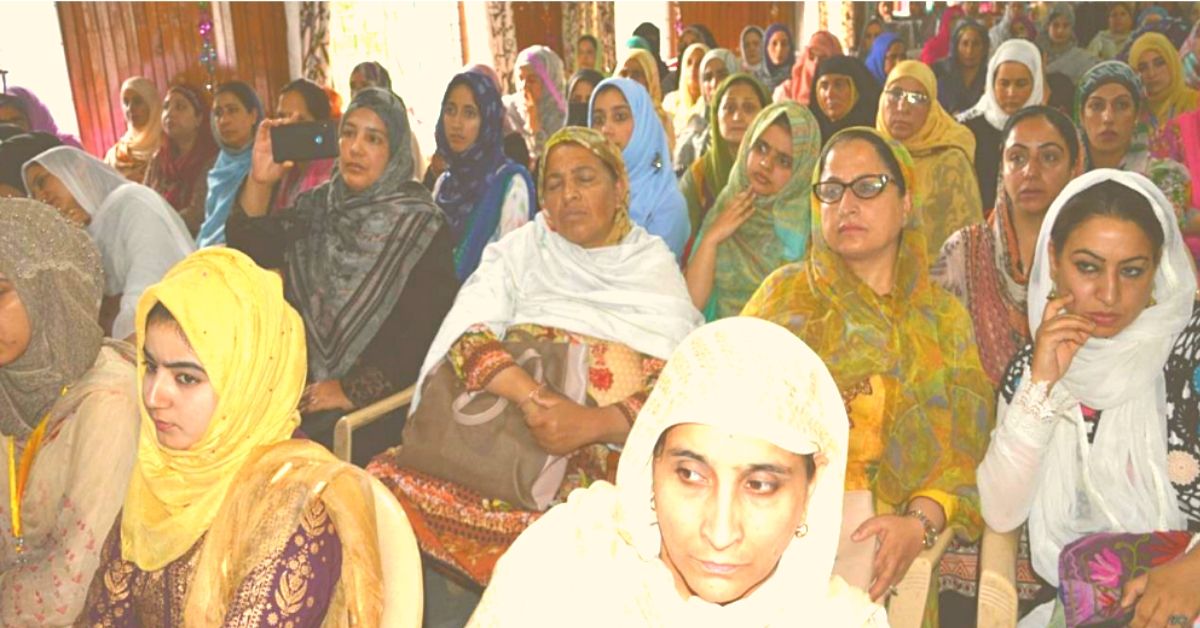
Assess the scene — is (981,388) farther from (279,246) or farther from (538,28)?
(538,28)

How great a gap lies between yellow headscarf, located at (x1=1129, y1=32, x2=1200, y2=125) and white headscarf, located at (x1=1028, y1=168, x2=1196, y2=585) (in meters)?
4.28

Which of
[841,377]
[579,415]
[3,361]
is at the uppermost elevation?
[3,361]

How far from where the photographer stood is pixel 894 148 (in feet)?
7.79

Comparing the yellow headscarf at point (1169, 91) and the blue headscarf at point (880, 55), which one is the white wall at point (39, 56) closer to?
the blue headscarf at point (880, 55)

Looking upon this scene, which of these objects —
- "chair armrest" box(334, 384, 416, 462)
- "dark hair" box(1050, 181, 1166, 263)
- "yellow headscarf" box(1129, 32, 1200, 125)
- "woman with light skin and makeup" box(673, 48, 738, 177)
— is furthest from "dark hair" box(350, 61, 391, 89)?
"dark hair" box(1050, 181, 1166, 263)

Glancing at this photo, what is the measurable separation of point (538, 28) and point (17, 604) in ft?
29.4

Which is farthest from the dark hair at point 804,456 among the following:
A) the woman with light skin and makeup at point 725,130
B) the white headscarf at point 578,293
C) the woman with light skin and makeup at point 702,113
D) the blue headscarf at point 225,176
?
the woman with light skin and makeup at point 702,113

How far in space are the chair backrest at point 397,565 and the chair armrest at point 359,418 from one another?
932 mm

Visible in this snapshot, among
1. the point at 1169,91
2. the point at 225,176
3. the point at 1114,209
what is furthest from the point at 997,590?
the point at 1169,91

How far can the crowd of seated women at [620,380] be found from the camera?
4.03 ft

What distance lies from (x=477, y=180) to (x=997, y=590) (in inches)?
108

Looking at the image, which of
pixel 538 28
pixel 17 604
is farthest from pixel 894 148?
pixel 538 28

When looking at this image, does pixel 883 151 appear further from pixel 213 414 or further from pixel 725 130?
pixel 725 130

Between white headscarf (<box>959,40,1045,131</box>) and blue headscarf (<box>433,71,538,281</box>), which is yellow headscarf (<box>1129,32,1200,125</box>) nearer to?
white headscarf (<box>959,40,1045,131</box>)
